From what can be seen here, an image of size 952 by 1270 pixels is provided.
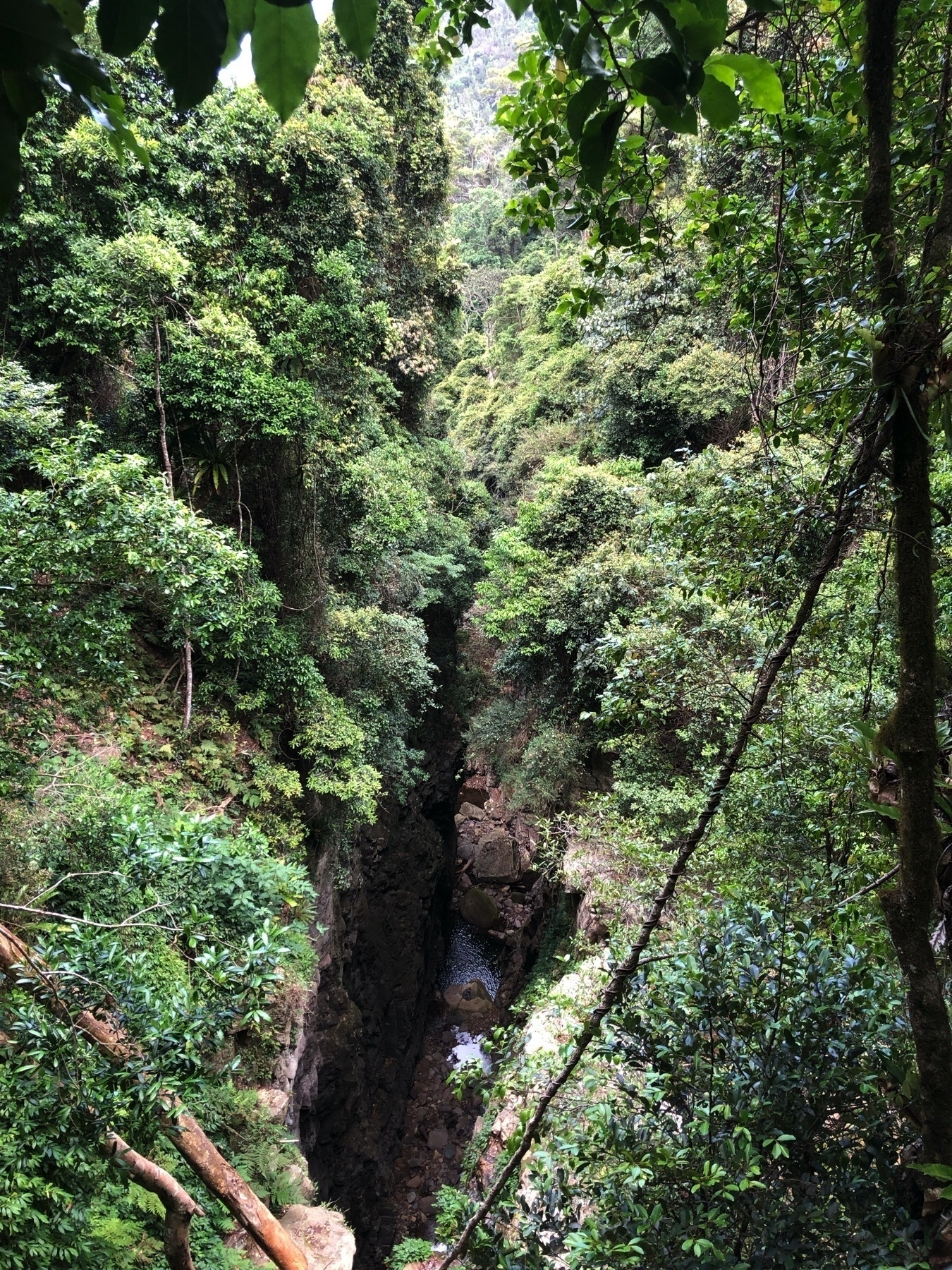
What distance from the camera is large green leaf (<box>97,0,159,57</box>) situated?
571mm

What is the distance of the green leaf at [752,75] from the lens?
82 cm

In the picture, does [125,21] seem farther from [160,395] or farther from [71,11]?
[160,395]

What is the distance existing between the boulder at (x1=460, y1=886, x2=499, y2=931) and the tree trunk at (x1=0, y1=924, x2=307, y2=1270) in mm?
13169

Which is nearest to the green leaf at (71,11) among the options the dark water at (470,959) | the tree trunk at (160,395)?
the tree trunk at (160,395)

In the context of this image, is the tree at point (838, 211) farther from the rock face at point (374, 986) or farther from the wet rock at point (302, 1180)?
the rock face at point (374, 986)

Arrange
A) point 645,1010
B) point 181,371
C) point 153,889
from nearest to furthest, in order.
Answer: point 645,1010, point 153,889, point 181,371

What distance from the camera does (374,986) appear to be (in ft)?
37.8

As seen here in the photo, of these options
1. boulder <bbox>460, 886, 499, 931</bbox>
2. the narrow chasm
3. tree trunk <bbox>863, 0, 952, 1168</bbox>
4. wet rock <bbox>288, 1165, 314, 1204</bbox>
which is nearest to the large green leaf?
tree trunk <bbox>863, 0, 952, 1168</bbox>

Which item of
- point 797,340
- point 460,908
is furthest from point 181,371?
point 460,908

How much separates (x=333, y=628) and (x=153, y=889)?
5.53 m

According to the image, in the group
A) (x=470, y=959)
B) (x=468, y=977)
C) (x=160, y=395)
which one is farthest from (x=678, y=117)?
(x=470, y=959)

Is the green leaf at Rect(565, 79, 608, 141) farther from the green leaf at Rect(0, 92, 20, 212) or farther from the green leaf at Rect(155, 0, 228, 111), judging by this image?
the green leaf at Rect(0, 92, 20, 212)

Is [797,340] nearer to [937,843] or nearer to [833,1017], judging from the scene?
[937,843]

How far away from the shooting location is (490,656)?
680 inches
